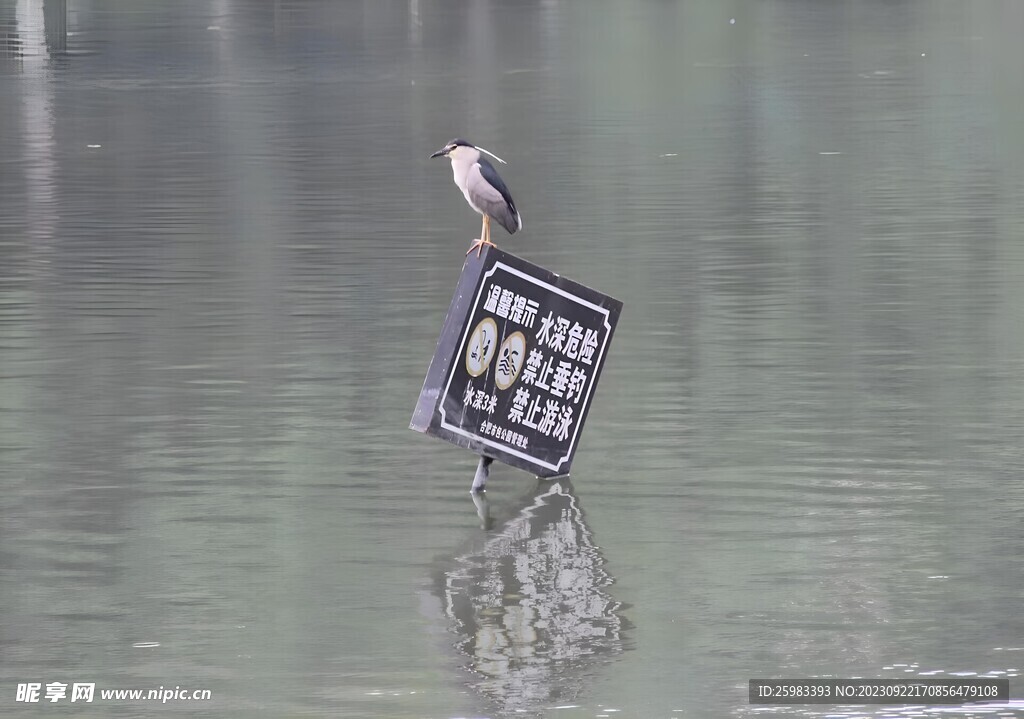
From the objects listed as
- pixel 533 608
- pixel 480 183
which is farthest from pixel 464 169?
pixel 533 608

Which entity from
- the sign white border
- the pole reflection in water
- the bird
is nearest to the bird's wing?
the bird

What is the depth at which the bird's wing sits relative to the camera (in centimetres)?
1116

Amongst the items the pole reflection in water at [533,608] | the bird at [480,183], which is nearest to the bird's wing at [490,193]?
the bird at [480,183]

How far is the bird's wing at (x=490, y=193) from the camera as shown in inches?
439

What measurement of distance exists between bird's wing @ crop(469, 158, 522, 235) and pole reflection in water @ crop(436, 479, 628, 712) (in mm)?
1779

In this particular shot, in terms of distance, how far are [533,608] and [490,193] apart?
10.7 ft

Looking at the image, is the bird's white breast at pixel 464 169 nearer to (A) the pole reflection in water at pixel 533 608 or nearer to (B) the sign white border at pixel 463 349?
(B) the sign white border at pixel 463 349

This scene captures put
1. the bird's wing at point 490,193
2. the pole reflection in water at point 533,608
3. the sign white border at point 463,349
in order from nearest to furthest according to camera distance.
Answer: the pole reflection in water at point 533,608 → the sign white border at point 463,349 → the bird's wing at point 490,193

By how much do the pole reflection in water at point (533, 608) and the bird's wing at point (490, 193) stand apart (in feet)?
5.84

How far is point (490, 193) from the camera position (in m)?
11.2

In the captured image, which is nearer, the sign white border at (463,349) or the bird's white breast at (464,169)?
the sign white border at (463,349)

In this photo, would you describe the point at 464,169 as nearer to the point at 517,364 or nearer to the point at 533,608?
the point at 517,364

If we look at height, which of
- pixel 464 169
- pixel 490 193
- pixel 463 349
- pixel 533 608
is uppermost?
pixel 464 169

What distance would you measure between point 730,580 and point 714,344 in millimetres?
5260
